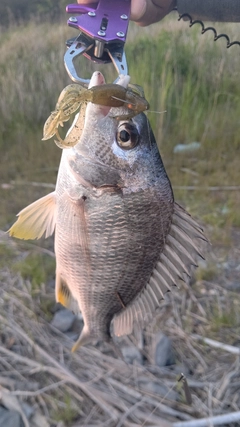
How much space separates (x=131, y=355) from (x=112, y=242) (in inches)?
44.7

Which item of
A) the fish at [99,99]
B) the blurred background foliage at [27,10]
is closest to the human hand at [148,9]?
the fish at [99,99]

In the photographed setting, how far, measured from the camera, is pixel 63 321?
2.17 m

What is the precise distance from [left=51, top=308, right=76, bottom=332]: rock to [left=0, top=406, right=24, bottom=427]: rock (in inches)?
20.0

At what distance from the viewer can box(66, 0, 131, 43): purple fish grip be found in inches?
45.1

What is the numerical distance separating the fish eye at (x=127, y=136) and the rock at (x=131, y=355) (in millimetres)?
1346

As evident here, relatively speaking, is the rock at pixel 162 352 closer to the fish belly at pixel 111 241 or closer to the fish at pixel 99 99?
the fish belly at pixel 111 241

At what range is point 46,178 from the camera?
3.30m

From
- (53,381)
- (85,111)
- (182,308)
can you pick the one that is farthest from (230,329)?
(85,111)

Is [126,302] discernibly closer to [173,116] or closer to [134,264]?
[134,264]

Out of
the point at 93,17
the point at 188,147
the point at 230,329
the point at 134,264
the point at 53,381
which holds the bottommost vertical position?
the point at 53,381

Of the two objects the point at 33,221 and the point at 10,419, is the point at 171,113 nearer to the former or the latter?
the point at 33,221

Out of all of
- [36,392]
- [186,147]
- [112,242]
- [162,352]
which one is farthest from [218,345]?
[186,147]

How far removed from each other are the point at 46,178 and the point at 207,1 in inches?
78.8

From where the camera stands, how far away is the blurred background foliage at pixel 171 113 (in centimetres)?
314
